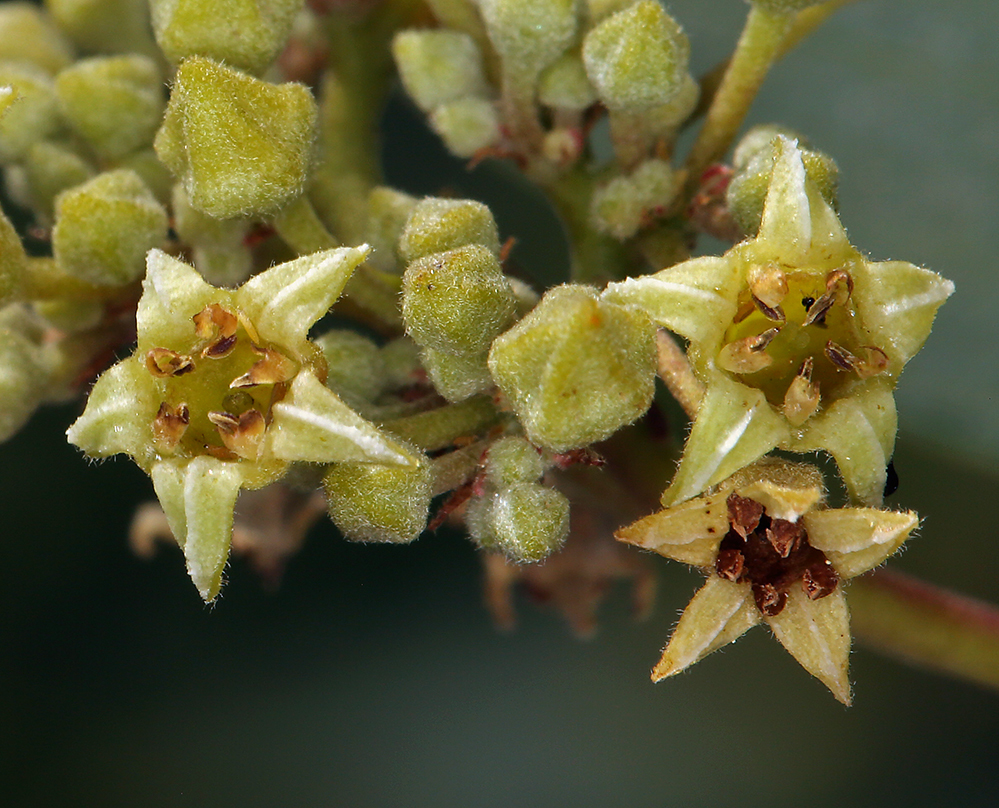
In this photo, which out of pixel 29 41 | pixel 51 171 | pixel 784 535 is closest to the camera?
pixel 784 535

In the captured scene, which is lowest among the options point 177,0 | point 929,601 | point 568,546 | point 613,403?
point 568,546

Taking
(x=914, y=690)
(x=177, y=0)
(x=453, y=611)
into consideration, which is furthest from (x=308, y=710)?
(x=177, y=0)

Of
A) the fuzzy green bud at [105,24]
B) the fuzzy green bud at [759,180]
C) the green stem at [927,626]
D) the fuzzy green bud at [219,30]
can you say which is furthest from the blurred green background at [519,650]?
the fuzzy green bud at [219,30]

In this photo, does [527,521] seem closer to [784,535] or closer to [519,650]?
[784,535]

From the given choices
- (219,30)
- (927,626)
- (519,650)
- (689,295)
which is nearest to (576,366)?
(689,295)

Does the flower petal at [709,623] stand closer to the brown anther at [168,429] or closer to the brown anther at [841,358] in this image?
the brown anther at [841,358]

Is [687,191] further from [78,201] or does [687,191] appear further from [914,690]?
[914,690]
